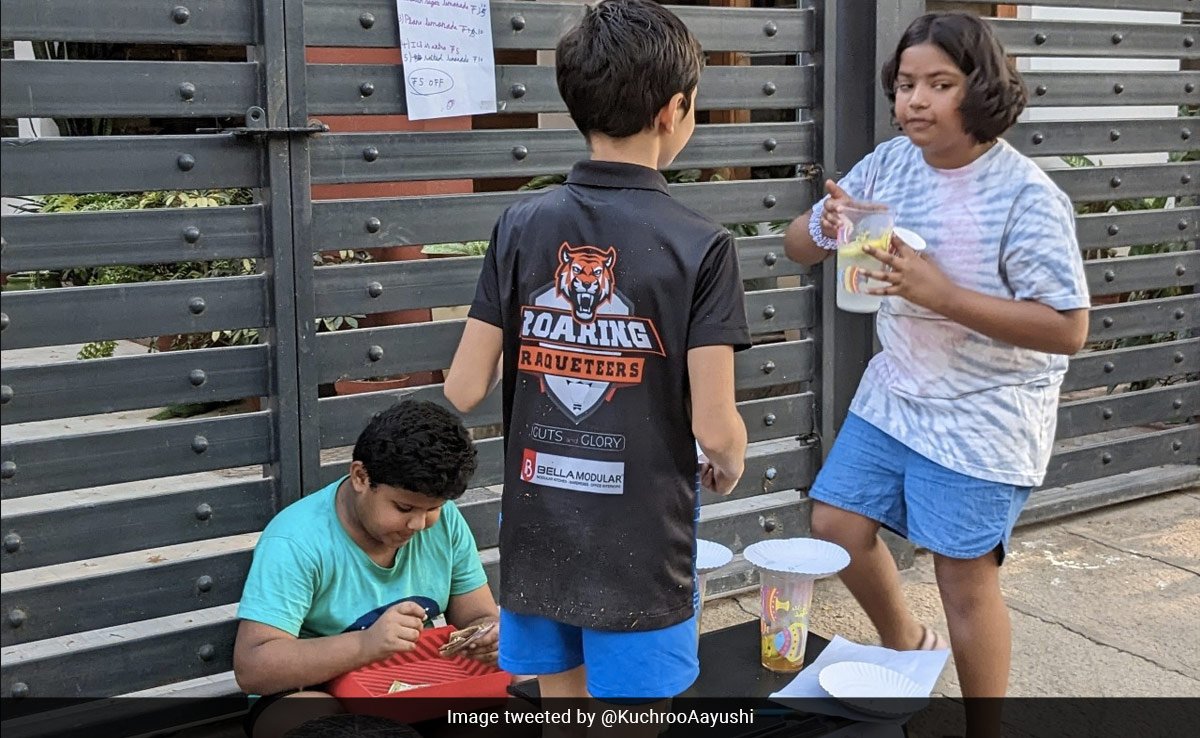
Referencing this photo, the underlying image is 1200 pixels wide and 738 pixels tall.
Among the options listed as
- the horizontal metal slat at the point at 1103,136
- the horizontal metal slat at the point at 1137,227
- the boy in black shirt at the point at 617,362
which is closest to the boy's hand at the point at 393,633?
the boy in black shirt at the point at 617,362

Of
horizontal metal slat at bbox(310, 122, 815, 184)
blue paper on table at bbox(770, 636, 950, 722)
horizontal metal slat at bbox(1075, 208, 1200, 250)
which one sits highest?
horizontal metal slat at bbox(310, 122, 815, 184)

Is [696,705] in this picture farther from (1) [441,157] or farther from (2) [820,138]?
(2) [820,138]

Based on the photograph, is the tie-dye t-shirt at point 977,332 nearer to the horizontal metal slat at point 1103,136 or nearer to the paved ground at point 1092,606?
the paved ground at point 1092,606

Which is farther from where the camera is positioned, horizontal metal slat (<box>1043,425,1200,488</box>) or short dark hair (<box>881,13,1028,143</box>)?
horizontal metal slat (<box>1043,425,1200,488</box>)

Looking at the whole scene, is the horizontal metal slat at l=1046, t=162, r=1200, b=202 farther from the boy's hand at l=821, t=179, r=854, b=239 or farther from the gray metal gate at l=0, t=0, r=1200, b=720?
the boy's hand at l=821, t=179, r=854, b=239

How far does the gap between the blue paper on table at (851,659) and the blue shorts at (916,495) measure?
284 millimetres

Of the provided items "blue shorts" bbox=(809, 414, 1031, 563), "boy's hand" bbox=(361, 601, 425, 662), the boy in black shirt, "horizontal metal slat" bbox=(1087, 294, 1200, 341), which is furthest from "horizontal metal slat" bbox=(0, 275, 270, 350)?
"horizontal metal slat" bbox=(1087, 294, 1200, 341)

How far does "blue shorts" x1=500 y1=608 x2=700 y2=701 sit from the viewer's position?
95.0 inches

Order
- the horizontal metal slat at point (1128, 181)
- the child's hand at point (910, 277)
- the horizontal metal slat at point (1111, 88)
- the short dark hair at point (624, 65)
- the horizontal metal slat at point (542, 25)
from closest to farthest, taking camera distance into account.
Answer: the short dark hair at point (624, 65) < the child's hand at point (910, 277) < the horizontal metal slat at point (542, 25) < the horizontal metal slat at point (1111, 88) < the horizontal metal slat at point (1128, 181)

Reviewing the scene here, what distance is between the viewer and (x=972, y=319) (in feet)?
9.56

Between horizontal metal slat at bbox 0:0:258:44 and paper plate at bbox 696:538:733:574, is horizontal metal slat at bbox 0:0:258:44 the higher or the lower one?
the higher one

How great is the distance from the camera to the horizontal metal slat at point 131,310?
3.03 metres

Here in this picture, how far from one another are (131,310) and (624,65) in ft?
4.96

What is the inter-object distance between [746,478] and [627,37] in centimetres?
233
